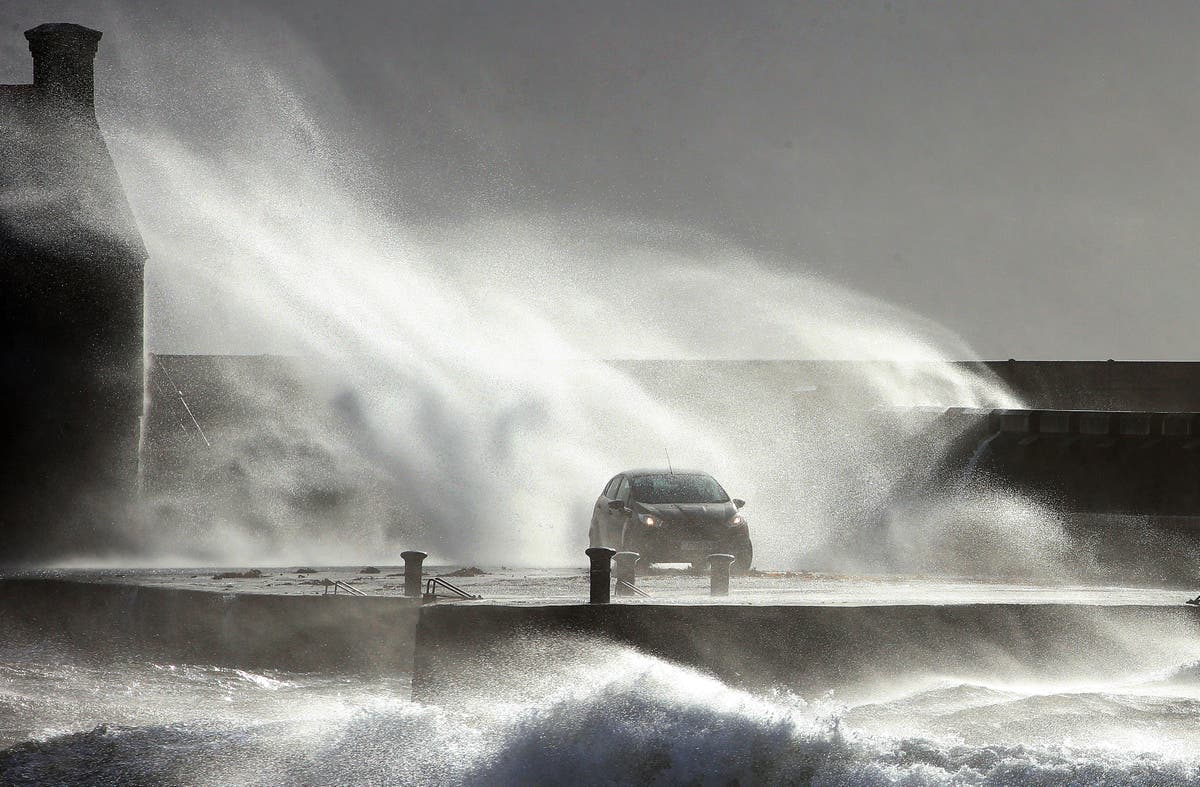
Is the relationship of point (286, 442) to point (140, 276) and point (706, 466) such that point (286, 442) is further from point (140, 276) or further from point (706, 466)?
point (706, 466)

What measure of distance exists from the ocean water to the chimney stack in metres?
18.2

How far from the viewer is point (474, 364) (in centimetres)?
3027

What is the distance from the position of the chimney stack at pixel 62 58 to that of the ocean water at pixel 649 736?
1819 cm

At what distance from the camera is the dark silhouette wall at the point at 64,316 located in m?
26.8

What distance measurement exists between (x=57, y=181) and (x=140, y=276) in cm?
238

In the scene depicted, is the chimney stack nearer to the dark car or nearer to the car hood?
the dark car

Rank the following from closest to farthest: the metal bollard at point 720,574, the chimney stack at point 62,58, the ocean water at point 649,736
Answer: the ocean water at point 649,736
the metal bollard at point 720,574
the chimney stack at point 62,58

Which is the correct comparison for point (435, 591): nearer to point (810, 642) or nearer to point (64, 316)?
point (810, 642)

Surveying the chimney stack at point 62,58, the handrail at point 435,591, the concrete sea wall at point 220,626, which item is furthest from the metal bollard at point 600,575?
the chimney stack at point 62,58

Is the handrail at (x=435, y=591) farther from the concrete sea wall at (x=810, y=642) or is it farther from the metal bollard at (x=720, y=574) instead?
the metal bollard at (x=720, y=574)

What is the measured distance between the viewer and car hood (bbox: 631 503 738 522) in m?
18.8

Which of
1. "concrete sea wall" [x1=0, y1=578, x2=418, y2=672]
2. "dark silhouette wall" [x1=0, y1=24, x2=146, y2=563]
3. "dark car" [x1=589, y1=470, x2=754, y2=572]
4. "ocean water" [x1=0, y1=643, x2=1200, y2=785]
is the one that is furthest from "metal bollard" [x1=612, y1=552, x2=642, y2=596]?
"dark silhouette wall" [x1=0, y1=24, x2=146, y2=563]

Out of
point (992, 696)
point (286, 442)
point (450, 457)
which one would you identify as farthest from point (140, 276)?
point (992, 696)

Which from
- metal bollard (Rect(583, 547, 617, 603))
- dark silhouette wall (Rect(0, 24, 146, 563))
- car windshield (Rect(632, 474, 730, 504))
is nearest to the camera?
metal bollard (Rect(583, 547, 617, 603))
